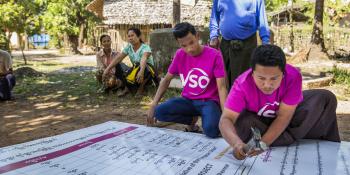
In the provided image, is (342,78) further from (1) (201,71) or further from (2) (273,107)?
(2) (273,107)

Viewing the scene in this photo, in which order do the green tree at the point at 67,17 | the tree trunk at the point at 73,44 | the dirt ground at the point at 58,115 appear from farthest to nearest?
the tree trunk at the point at 73,44 → the green tree at the point at 67,17 → the dirt ground at the point at 58,115

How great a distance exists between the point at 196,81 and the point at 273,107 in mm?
806

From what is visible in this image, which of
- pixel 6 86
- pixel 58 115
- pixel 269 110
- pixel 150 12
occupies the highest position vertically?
pixel 150 12

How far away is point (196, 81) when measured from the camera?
273cm

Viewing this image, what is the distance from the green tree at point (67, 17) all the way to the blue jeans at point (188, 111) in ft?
57.2

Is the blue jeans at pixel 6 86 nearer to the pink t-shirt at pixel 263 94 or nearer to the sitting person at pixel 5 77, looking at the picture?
the sitting person at pixel 5 77

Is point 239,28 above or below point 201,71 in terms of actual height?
above

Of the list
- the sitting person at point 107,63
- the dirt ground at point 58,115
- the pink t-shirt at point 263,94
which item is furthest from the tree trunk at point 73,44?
the pink t-shirt at point 263,94

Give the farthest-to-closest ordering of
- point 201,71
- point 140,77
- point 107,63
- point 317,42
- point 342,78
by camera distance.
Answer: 1. point 317,42
2. point 342,78
3. point 107,63
4. point 140,77
5. point 201,71

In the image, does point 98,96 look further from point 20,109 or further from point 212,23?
point 212,23

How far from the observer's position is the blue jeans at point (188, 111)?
2.63 metres

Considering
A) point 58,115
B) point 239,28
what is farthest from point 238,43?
point 58,115

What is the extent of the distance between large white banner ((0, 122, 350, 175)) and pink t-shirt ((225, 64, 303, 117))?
1.05ft

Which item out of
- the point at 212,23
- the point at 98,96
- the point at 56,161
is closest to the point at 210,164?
the point at 56,161
